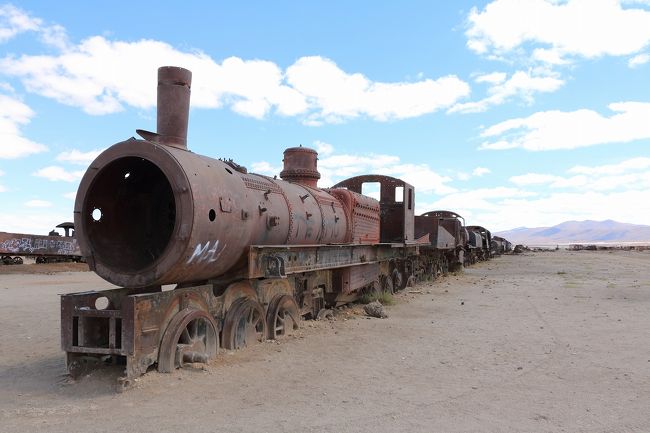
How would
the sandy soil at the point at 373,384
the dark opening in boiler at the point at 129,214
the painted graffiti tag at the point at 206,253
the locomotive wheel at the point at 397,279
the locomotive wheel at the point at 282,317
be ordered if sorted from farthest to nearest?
the locomotive wheel at the point at 397,279, the locomotive wheel at the point at 282,317, the dark opening in boiler at the point at 129,214, the painted graffiti tag at the point at 206,253, the sandy soil at the point at 373,384

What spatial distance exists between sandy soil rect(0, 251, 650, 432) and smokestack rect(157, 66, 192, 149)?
2818 mm

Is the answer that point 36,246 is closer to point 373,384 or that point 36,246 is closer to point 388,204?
point 388,204

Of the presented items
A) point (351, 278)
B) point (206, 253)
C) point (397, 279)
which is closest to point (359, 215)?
point (351, 278)

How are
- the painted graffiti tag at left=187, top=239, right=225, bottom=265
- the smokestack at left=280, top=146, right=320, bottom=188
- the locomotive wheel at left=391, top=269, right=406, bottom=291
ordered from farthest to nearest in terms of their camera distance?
1. the locomotive wheel at left=391, top=269, right=406, bottom=291
2. the smokestack at left=280, top=146, right=320, bottom=188
3. the painted graffiti tag at left=187, top=239, right=225, bottom=265

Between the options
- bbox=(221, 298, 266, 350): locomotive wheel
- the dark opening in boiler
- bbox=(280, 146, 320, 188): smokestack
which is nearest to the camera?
the dark opening in boiler

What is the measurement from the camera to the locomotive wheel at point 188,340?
5.92m

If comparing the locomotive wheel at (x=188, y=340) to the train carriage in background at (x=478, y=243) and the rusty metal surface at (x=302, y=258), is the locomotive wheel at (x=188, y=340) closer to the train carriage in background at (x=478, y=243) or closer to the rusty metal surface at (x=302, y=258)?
the rusty metal surface at (x=302, y=258)

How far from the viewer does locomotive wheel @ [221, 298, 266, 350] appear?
7098mm

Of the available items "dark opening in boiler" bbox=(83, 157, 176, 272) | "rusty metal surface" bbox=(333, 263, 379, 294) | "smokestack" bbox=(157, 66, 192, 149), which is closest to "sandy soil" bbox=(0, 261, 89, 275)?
"rusty metal surface" bbox=(333, 263, 379, 294)

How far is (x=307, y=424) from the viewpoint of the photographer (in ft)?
15.2

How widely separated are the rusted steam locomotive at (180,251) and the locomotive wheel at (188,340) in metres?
0.01

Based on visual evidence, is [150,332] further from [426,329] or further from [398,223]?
[398,223]

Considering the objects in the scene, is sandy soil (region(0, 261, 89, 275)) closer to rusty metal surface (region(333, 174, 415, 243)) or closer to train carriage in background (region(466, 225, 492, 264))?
rusty metal surface (region(333, 174, 415, 243))

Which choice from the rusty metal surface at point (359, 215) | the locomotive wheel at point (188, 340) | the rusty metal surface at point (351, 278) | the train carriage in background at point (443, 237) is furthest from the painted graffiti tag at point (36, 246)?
the locomotive wheel at point (188, 340)
